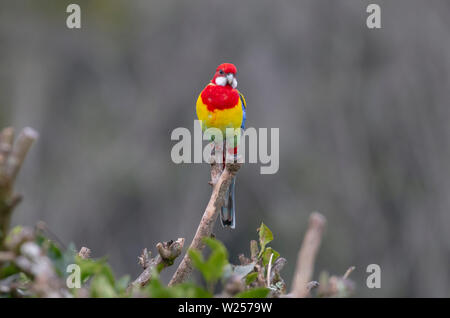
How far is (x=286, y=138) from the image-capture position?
28.3 ft

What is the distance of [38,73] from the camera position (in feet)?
30.5

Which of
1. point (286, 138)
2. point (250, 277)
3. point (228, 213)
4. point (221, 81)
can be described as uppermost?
point (221, 81)

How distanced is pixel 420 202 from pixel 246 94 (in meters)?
2.96

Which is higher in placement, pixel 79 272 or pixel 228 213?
pixel 79 272

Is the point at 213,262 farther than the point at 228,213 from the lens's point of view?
No

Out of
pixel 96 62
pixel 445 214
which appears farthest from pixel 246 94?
pixel 445 214

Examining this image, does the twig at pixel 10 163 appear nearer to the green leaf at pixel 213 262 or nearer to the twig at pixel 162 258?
the green leaf at pixel 213 262

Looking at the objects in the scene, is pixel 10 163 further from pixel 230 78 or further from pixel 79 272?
pixel 230 78

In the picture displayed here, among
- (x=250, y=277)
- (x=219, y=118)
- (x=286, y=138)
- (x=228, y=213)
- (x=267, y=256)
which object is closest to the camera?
(x=250, y=277)

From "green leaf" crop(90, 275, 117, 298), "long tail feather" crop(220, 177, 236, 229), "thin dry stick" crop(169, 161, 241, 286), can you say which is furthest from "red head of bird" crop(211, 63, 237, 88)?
"green leaf" crop(90, 275, 117, 298)

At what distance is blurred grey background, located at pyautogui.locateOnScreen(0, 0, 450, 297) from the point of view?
8359mm

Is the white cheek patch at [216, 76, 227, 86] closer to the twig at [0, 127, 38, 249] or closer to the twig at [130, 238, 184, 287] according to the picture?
the twig at [130, 238, 184, 287]

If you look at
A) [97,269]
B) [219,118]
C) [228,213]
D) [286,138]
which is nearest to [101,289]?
[97,269]

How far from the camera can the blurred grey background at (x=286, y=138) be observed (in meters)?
8.36
